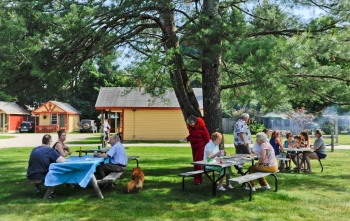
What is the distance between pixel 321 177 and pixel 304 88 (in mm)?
2827

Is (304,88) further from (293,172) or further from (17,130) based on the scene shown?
(17,130)

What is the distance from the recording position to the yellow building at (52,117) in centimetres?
4056

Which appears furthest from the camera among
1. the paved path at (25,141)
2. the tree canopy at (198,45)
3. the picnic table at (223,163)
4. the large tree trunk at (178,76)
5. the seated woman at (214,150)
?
the paved path at (25,141)

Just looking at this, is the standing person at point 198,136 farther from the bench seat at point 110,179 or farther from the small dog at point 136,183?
the bench seat at point 110,179

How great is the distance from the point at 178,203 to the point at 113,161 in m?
1.89

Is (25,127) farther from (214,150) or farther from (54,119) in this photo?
(214,150)

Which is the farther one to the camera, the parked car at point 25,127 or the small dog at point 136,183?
the parked car at point 25,127


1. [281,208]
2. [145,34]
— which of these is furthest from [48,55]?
[281,208]

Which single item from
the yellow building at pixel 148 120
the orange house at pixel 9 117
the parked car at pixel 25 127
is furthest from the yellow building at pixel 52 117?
the yellow building at pixel 148 120

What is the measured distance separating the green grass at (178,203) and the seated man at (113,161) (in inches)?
16.4

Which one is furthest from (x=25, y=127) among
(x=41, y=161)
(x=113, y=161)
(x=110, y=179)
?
(x=110, y=179)

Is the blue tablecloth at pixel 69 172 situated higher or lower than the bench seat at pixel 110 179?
higher

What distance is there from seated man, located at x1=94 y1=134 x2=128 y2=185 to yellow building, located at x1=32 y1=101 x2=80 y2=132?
116 ft

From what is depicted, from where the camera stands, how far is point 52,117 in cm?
4184
